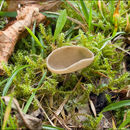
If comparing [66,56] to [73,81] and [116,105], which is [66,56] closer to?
[73,81]

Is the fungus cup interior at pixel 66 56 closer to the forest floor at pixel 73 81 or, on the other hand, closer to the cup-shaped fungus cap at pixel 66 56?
the cup-shaped fungus cap at pixel 66 56

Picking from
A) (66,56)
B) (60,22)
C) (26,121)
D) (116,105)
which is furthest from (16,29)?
(116,105)

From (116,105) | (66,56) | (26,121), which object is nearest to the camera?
Answer: (26,121)

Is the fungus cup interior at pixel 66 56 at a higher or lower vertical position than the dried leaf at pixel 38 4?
lower

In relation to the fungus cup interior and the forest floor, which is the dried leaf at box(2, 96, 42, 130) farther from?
the fungus cup interior

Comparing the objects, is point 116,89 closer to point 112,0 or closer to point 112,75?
point 112,75

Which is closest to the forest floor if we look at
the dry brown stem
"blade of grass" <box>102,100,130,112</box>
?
"blade of grass" <box>102,100,130,112</box>

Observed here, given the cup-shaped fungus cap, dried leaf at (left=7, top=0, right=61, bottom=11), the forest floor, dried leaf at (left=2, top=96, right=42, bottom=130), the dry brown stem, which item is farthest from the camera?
dried leaf at (left=7, top=0, right=61, bottom=11)

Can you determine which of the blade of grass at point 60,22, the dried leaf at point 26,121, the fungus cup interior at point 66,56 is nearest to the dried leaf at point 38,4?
the blade of grass at point 60,22

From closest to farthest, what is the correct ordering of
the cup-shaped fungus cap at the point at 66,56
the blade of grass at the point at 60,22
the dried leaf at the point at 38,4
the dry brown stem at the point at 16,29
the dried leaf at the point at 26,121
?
the dried leaf at the point at 26,121
the cup-shaped fungus cap at the point at 66,56
the dry brown stem at the point at 16,29
the blade of grass at the point at 60,22
the dried leaf at the point at 38,4
